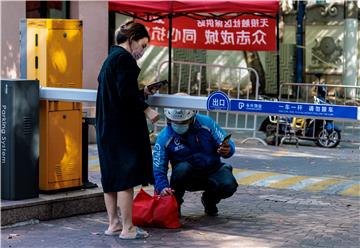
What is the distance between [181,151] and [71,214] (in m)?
1.17

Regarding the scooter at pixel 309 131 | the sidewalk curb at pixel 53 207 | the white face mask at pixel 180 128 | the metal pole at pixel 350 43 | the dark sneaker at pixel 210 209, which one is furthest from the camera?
the metal pole at pixel 350 43

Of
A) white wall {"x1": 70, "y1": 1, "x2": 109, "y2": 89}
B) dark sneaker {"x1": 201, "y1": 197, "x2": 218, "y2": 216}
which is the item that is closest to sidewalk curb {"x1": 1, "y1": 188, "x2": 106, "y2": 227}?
dark sneaker {"x1": 201, "y1": 197, "x2": 218, "y2": 216}

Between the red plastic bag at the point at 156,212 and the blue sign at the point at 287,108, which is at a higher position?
the blue sign at the point at 287,108

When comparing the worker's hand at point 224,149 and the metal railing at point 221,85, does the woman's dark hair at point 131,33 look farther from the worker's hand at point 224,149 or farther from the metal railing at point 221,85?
the metal railing at point 221,85

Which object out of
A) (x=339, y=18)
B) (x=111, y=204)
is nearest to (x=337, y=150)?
(x=111, y=204)

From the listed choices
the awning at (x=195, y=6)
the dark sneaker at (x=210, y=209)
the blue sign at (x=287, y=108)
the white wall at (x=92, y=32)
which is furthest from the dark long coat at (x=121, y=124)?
the awning at (x=195, y=6)

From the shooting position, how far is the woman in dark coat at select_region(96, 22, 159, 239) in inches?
216

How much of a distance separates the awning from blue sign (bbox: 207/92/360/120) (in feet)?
24.2

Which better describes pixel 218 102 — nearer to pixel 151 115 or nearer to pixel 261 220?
pixel 151 115

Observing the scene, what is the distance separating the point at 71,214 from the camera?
6.55 m

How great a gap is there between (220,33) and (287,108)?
8.97 m

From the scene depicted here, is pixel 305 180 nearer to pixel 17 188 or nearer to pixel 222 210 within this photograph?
pixel 222 210

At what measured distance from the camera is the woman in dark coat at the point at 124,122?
18.0 feet

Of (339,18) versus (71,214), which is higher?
(339,18)
